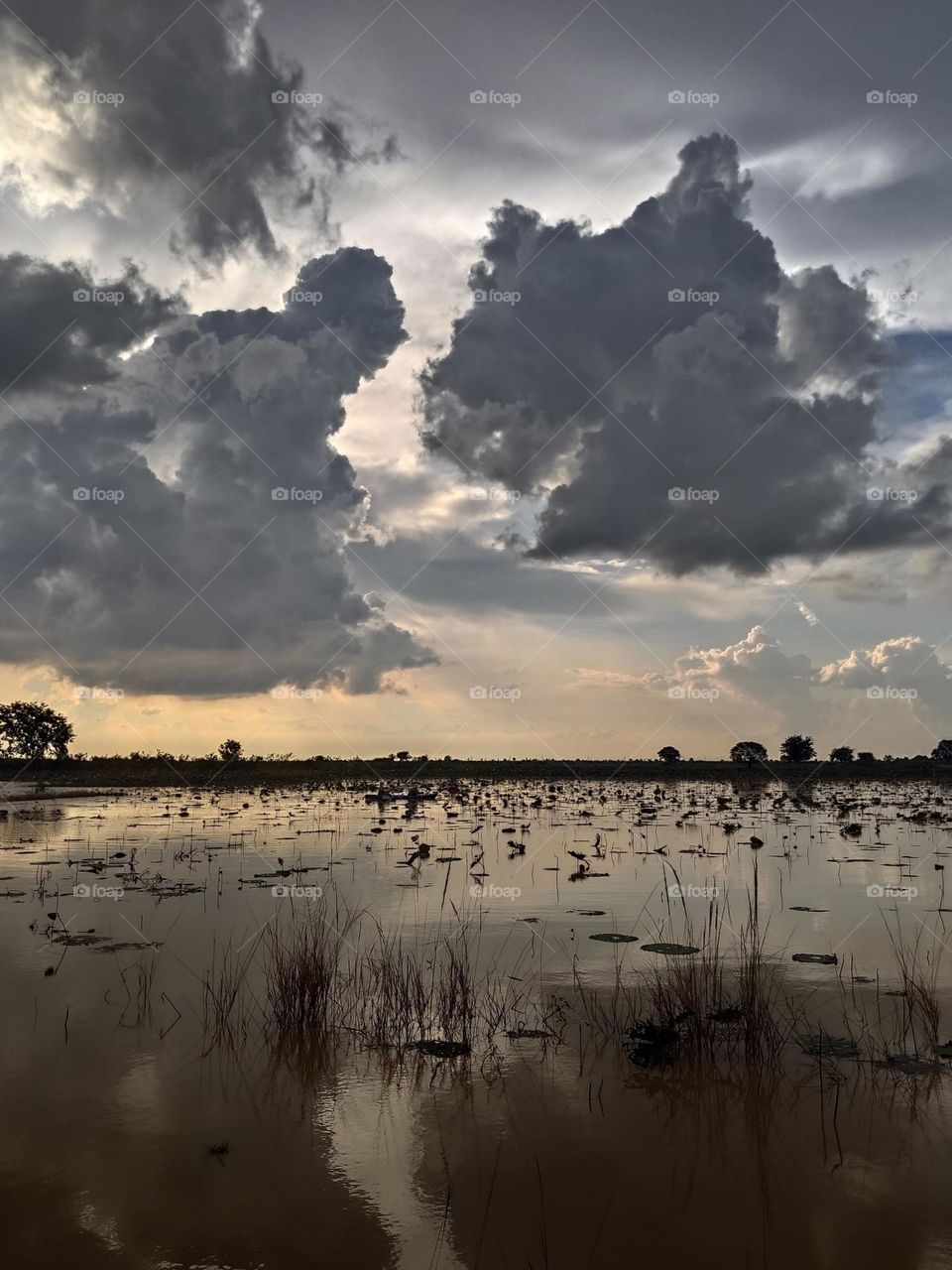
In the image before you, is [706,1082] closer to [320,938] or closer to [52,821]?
[320,938]

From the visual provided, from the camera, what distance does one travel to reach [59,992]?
9594mm

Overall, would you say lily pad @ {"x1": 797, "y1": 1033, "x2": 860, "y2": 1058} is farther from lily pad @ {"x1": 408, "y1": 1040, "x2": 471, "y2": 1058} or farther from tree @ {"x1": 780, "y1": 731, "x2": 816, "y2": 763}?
tree @ {"x1": 780, "y1": 731, "x2": 816, "y2": 763}
